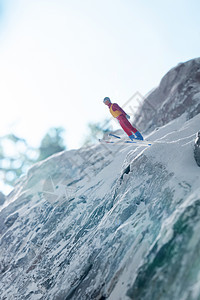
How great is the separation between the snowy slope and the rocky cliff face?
354cm

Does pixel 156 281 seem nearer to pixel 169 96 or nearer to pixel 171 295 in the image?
pixel 171 295

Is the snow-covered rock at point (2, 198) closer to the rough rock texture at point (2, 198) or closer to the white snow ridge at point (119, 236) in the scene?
the rough rock texture at point (2, 198)

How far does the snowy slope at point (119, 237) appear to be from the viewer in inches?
165

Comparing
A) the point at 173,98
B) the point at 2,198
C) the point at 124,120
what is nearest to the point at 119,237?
the point at 124,120

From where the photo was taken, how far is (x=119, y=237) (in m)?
5.91

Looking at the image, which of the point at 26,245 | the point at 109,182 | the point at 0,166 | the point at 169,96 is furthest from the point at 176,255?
the point at 0,166

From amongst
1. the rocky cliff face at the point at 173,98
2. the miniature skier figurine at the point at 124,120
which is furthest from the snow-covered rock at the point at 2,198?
the miniature skier figurine at the point at 124,120

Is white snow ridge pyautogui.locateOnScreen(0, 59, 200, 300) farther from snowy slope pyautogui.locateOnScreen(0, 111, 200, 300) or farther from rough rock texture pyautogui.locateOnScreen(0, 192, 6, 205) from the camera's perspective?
rough rock texture pyautogui.locateOnScreen(0, 192, 6, 205)

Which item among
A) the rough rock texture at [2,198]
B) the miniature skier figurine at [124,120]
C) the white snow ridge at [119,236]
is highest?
the rough rock texture at [2,198]

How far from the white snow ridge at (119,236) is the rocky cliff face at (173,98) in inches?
75.6

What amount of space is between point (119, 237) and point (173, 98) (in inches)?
489

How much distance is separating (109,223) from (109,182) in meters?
3.32

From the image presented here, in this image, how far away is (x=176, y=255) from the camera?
411 cm

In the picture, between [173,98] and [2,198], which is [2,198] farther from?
[173,98]
